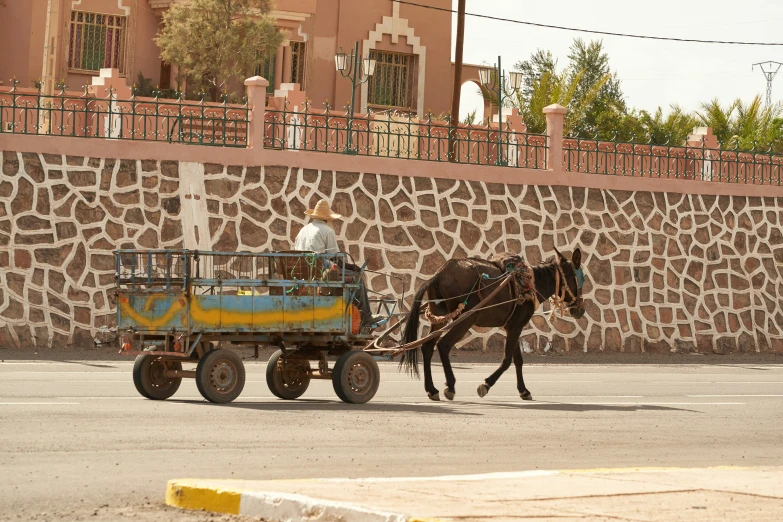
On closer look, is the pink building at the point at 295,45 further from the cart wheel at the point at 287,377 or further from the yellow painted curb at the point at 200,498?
the yellow painted curb at the point at 200,498

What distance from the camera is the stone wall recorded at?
72.1 feet

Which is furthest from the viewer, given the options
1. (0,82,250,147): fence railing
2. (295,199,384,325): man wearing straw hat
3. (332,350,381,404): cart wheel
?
(0,82,250,147): fence railing

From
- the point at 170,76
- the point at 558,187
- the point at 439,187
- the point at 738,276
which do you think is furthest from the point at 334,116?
the point at 170,76

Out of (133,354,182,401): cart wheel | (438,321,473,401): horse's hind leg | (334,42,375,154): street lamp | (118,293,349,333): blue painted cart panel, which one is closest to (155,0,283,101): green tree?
(334,42,375,154): street lamp

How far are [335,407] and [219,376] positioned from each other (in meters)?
1.25

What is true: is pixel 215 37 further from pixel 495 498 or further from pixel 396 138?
pixel 495 498

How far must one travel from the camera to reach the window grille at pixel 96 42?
37.5m

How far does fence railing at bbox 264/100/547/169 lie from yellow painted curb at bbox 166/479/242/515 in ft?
51.7

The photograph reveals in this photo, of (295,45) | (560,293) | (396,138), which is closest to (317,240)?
(560,293)

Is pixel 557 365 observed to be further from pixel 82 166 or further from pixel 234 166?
pixel 82 166

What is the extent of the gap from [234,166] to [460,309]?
8726 mm

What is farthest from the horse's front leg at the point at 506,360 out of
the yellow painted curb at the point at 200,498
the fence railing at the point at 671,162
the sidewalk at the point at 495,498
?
the fence railing at the point at 671,162

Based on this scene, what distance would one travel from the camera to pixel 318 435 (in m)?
11.4

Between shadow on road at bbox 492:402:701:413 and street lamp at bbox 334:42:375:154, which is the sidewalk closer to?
shadow on road at bbox 492:402:701:413
